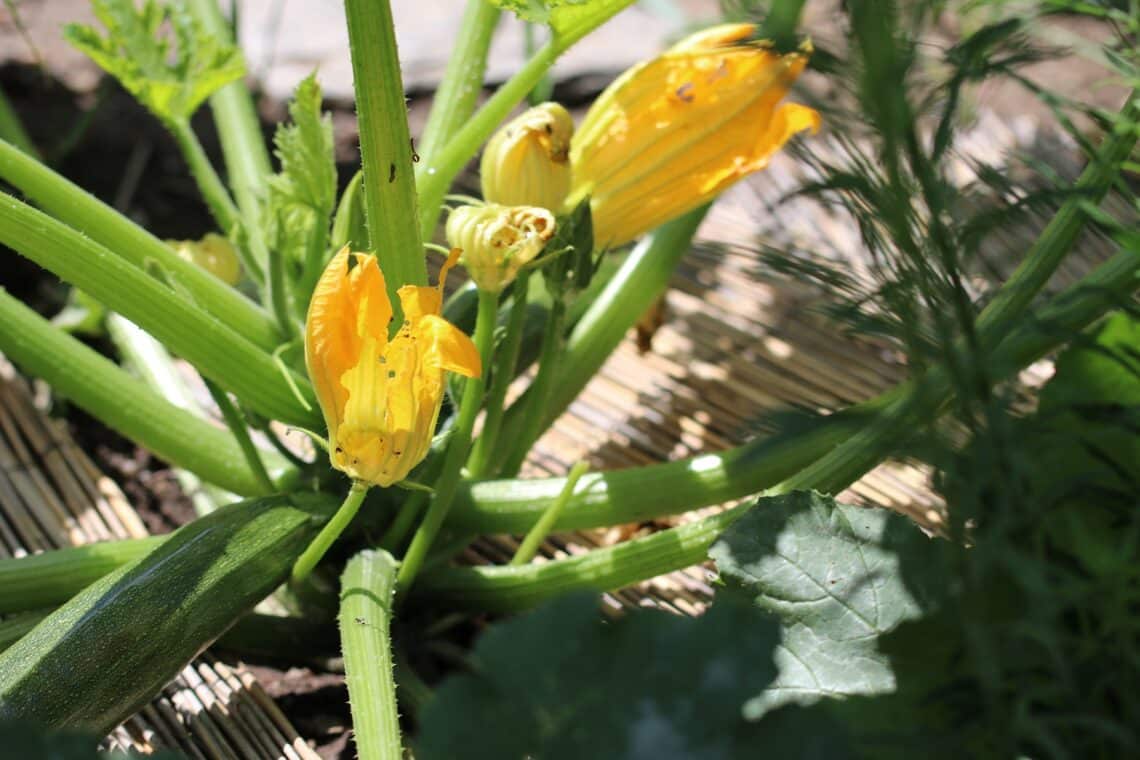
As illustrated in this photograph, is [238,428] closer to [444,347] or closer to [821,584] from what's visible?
[444,347]

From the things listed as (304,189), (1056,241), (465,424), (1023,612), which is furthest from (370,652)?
(1056,241)

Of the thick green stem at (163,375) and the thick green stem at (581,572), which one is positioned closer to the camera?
the thick green stem at (581,572)

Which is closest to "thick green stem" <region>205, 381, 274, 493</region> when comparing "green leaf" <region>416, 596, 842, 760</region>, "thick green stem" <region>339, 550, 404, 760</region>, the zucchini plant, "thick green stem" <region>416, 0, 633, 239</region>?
the zucchini plant

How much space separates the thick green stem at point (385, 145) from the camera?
99 cm

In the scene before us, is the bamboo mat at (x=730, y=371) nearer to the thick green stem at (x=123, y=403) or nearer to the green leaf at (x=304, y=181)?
the thick green stem at (x=123, y=403)

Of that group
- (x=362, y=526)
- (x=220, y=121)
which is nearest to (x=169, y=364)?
(x=220, y=121)

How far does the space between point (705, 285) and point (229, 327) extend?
2.72 ft

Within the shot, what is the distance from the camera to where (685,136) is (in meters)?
1.28

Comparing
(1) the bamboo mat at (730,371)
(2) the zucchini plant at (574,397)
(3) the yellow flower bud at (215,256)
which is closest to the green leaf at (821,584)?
(2) the zucchini plant at (574,397)

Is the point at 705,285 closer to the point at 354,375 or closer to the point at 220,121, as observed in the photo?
the point at 220,121

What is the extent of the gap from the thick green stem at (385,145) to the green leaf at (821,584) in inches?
14.2

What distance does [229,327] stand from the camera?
1.25m

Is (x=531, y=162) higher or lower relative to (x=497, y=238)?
higher

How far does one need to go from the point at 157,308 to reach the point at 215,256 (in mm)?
356
